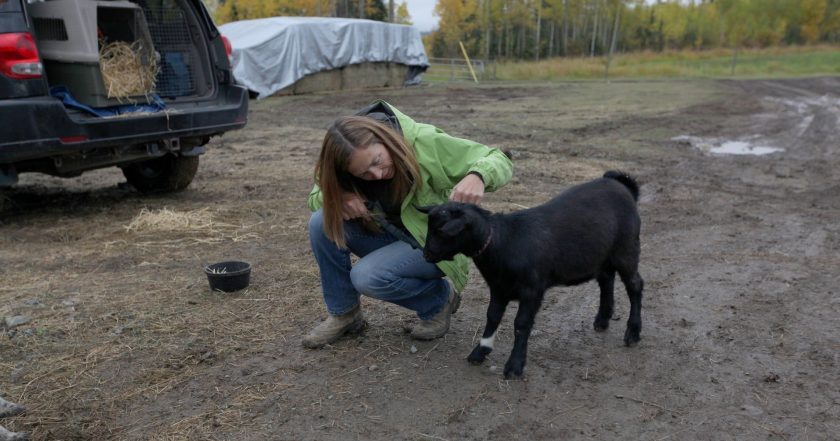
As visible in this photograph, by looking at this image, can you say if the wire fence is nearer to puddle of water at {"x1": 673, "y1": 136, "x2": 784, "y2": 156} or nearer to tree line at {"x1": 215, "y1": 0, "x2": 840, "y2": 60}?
tree line at {"x1": 215, "y1": 0, "x2": 840, "y2": 60}

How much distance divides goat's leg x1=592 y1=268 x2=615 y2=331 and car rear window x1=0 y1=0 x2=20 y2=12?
4836 mm

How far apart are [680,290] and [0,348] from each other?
4.10 m

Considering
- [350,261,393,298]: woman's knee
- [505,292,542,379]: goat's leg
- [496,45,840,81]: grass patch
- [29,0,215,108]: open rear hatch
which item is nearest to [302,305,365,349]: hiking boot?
[350,261,393,298]: woman's knee

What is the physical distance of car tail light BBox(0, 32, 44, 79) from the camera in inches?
200

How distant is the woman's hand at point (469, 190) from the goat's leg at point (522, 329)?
0.52m

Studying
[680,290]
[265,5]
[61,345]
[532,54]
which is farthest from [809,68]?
[61,345]

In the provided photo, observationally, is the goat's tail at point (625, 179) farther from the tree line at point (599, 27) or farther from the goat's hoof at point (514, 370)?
the tree line at point (599, 27)

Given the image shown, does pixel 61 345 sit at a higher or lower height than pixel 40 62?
lower

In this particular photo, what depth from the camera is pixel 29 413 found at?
2.98m

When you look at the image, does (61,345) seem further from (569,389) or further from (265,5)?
(265,5)

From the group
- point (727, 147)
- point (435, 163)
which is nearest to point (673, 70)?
point (727, 147)

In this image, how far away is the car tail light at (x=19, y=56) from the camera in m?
5.07

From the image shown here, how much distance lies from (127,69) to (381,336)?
4141 mm

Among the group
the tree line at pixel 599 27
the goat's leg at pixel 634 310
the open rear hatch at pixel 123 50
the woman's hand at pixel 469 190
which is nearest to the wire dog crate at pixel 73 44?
the open rear hatch at pixel 123 50
